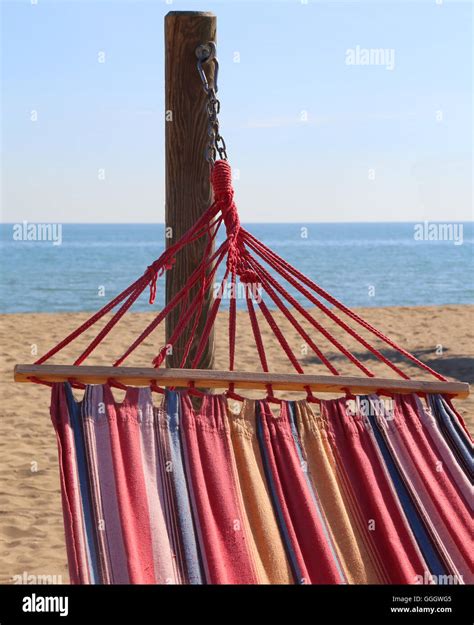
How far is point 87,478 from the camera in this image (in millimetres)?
2062

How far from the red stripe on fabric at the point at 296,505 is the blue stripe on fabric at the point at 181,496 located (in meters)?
0.21

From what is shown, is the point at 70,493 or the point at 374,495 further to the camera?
the point at 374,495

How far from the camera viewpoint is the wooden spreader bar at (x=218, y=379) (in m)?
2.20

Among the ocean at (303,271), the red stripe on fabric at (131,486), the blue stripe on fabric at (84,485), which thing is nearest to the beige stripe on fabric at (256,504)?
the red stripe on fabric at (131,486)

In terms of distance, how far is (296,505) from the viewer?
2164mm

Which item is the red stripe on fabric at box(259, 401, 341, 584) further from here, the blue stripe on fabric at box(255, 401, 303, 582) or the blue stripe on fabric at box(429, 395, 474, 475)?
the blue stripe on fabric at box(429, 395, 474, 475)

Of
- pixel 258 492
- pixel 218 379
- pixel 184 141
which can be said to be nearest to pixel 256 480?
pixel 258 492

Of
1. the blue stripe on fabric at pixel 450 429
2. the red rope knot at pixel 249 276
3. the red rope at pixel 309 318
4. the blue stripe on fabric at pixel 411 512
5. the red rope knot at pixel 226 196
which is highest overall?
the red rope knot at pixel 226 196

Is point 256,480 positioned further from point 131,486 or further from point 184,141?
point 184,141

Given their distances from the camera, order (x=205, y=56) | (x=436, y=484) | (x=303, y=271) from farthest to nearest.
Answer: (x=303, y=271), (x=205, y=56), (x=436, y=484)

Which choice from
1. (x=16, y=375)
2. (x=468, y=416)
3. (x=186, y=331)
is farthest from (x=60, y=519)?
(x=468, y=416)

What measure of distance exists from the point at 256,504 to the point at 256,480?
0.20 feet

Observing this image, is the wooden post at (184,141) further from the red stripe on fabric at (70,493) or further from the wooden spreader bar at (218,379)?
the red stripe on fabric at (70,493)
